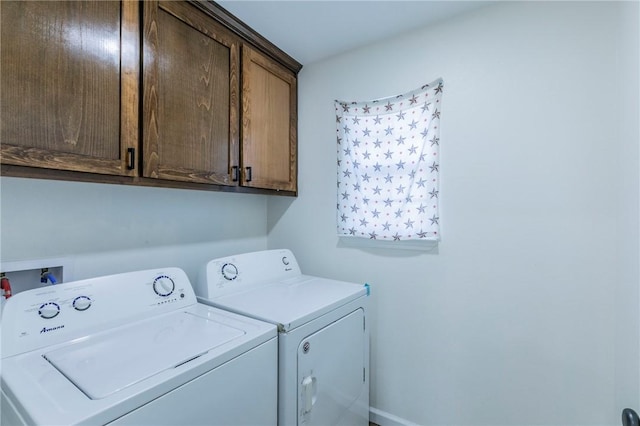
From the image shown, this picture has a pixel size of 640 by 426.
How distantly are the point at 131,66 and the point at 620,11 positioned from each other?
78.4 inches

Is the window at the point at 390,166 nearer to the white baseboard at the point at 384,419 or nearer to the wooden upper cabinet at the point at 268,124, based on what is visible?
the wooden upper cabinet at the point at 268,124

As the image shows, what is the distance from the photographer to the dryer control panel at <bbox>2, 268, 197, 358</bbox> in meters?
0.98

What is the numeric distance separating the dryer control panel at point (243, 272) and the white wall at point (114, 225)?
0.32 metres

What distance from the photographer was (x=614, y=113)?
1.29 metres

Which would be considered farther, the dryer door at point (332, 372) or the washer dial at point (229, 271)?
the washer dial at point (229, 271)

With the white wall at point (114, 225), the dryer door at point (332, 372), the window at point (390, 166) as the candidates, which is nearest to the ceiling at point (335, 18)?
the window at point (390, 166)

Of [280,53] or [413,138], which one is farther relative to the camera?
[280,53]

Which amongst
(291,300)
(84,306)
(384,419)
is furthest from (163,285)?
(384,419)

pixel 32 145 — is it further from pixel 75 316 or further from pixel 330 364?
pixel 330 364

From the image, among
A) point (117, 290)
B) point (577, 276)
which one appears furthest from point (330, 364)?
point (577, 276)

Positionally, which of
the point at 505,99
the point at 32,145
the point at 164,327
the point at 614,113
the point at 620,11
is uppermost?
the point at 620,11

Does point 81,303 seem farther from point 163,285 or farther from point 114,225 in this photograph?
point 114,225

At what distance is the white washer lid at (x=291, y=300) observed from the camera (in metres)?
1.27

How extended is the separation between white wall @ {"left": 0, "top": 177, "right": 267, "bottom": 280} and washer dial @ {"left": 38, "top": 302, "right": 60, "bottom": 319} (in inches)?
12.8
